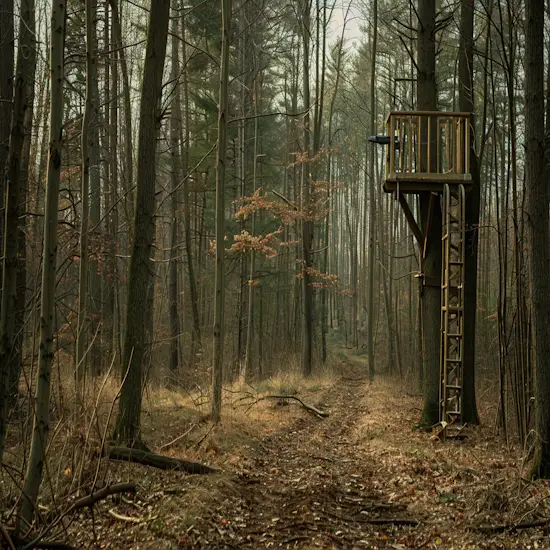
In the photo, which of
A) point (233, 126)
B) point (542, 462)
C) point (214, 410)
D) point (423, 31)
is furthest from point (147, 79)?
point (233, 126)

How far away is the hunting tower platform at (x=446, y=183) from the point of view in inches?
378

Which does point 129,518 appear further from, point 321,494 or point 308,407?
point 308,407

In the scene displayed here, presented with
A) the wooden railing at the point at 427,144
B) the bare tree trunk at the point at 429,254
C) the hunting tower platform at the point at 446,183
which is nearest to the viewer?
the hunting tower platform at the point at 446,183

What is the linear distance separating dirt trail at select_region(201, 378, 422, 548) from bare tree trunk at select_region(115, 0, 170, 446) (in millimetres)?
2019

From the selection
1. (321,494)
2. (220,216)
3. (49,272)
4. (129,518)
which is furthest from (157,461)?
(220,216)

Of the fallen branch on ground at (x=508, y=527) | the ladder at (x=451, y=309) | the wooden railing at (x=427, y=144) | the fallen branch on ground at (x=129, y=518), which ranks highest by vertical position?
the wooden railing at (x=427, y=144)

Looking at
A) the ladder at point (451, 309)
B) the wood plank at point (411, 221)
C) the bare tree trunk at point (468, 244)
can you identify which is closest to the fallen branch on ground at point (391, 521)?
the ladder at point (451, 309)

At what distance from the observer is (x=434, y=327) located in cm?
1027

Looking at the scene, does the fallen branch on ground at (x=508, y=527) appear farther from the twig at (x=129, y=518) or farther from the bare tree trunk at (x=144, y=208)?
the bare tree trunk at (x=144, y=208)

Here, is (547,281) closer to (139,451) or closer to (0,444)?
(139,451)

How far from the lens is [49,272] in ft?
13.4

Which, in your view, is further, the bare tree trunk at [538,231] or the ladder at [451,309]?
the ladder at [451,309]

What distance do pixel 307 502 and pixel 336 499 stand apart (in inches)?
16.2

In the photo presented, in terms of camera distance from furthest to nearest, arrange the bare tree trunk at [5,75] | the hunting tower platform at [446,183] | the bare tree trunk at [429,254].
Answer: the bare tree trunk at [429,254], the hunting tower platform at [446,183], the bare tree trunk at [5,75]
